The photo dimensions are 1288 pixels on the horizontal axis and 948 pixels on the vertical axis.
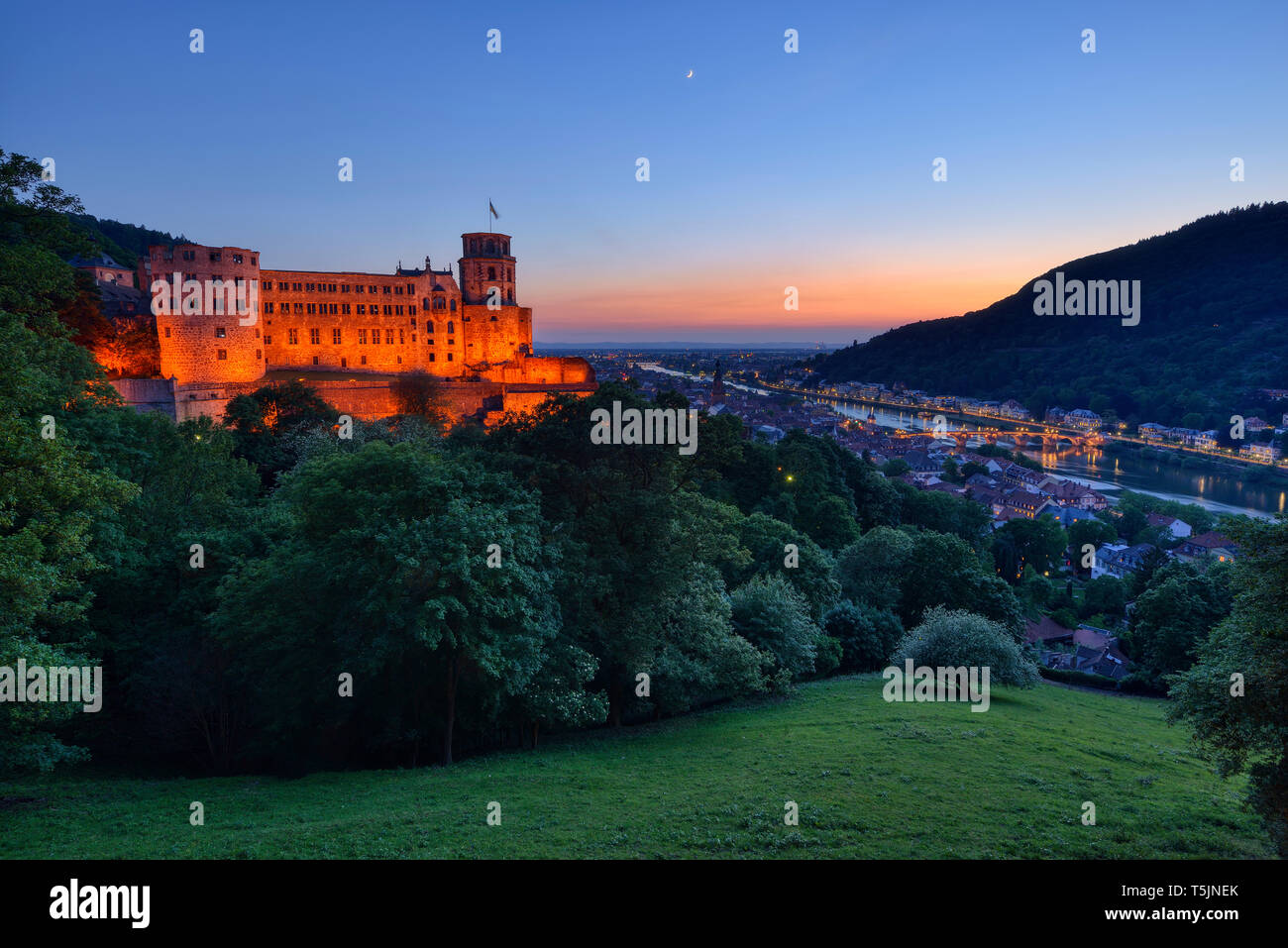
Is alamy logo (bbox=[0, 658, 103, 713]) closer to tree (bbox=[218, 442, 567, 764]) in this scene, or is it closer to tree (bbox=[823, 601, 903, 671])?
tree (bbox=[218, 442, 567, 764])

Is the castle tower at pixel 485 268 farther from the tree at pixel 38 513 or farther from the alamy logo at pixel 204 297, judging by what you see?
the tree at pixel 38 513

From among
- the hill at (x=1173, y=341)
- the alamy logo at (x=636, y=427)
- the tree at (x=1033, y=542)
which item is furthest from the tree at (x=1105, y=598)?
the hill at (x=1173, y=341)

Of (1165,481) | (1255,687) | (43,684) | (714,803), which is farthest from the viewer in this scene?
(1165,481)

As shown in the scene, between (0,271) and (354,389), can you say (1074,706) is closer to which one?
(0,271)

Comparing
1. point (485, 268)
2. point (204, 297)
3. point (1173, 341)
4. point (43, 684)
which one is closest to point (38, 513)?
point (43, 684)

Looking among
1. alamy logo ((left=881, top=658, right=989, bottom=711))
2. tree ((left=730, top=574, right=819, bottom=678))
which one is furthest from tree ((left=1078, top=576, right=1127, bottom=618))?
tree ((left=730, top=574, right=819, bottom=678))
